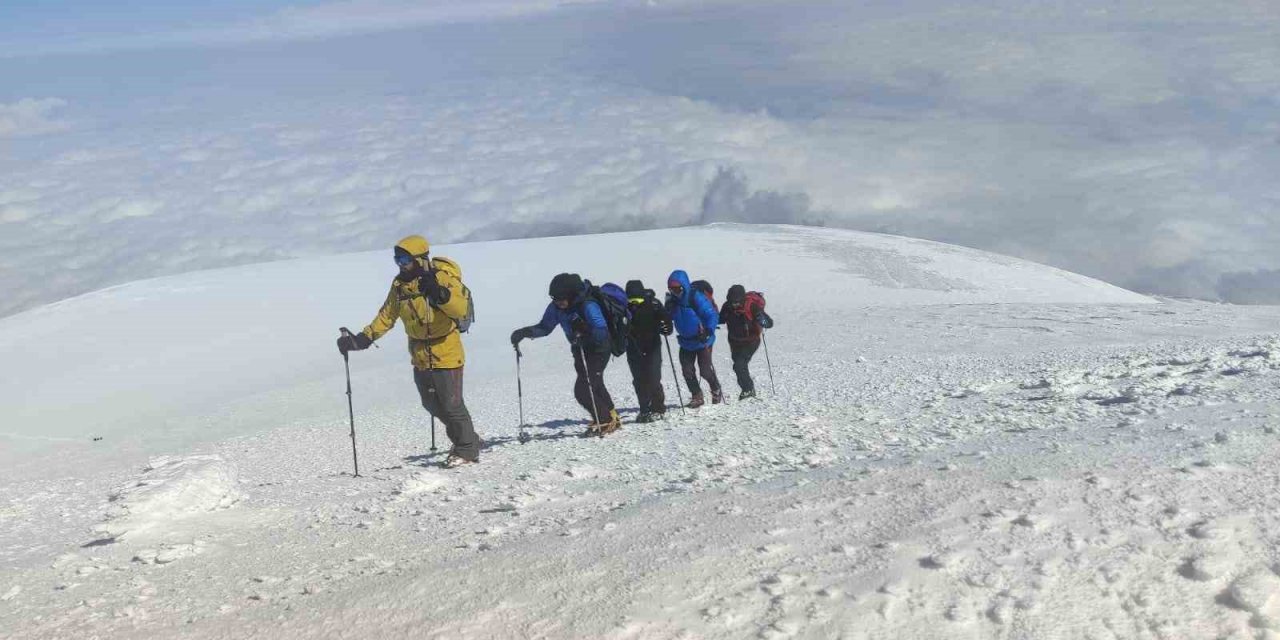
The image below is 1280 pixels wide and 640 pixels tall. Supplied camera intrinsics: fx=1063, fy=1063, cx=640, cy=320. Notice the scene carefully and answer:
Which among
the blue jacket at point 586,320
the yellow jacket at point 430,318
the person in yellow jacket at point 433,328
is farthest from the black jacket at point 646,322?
the yellow jacket at point 430,318

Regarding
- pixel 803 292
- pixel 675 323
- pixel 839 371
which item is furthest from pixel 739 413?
pixel 803 292

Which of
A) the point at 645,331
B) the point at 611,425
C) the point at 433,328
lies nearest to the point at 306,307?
the point at 645,331

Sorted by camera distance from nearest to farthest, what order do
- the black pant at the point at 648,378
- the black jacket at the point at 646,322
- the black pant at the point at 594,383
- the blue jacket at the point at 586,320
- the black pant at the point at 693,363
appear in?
the blue jacket at the point at 586,320 → the black pant at the point at 594,383 → the black jacket at the point at 646,322 → the black pant at the point at 648,378 → the black pant at the point at 693,363

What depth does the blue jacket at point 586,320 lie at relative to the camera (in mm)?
8719

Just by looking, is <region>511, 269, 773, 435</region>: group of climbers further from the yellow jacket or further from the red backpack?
the yellow jacket

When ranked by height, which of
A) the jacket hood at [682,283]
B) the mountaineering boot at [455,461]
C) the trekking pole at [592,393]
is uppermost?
the jacket hood at [682,283]

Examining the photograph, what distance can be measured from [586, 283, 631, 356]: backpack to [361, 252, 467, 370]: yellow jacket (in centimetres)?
145

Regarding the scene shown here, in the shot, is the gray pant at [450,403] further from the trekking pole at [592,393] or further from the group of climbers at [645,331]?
the trekking pole at [592,393]

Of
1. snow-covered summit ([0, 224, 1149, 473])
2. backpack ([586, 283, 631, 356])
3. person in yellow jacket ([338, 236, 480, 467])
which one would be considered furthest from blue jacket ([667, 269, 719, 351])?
snow-covered summit ([0, 224, 1149, 473])

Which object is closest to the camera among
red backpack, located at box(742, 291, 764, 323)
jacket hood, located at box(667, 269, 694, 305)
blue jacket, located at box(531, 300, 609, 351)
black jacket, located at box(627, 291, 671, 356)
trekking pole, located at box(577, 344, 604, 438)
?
blue jacket, located at box(531, 300, 609, 351)

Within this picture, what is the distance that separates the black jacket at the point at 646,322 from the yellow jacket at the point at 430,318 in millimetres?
2202

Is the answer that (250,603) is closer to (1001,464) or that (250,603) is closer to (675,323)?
(1001,464)

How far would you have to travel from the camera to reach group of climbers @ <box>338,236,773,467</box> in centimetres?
740

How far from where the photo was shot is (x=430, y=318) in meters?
7.49
